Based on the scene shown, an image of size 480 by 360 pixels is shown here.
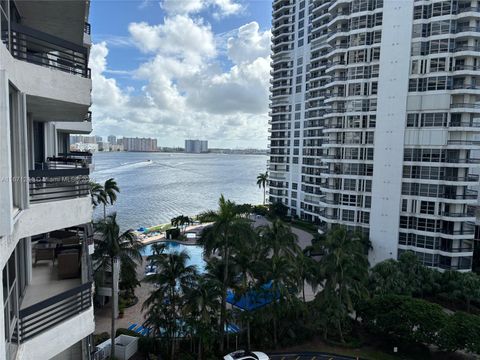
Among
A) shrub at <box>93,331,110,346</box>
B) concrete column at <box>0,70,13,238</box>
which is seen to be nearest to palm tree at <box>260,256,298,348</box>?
shrub at <box>93,331,110,346</box>

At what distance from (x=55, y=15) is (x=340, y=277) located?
22.0 m

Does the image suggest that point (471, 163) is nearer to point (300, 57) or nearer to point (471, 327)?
point (471, 327)

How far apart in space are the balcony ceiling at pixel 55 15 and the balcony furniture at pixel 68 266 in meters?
6.55

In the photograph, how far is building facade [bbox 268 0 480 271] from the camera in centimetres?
3638

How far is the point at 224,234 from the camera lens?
2234 cm

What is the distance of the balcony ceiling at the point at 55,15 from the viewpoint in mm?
8203

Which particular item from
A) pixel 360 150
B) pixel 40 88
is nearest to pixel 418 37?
pixel 360 150

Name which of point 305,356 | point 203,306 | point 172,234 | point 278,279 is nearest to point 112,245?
point 203,306

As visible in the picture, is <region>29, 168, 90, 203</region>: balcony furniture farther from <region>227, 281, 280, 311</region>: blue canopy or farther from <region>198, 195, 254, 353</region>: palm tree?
<region>227, 281, 280, 311</region>: blue canopy

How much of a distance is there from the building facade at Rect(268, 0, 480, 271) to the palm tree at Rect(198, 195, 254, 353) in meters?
24.0

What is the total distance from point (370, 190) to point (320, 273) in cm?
2053

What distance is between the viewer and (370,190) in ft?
137

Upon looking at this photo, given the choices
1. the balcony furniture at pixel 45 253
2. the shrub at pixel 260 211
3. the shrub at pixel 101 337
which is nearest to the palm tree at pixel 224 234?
the shrub at pixel 101 337

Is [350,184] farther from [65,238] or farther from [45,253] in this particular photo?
[45,253]
